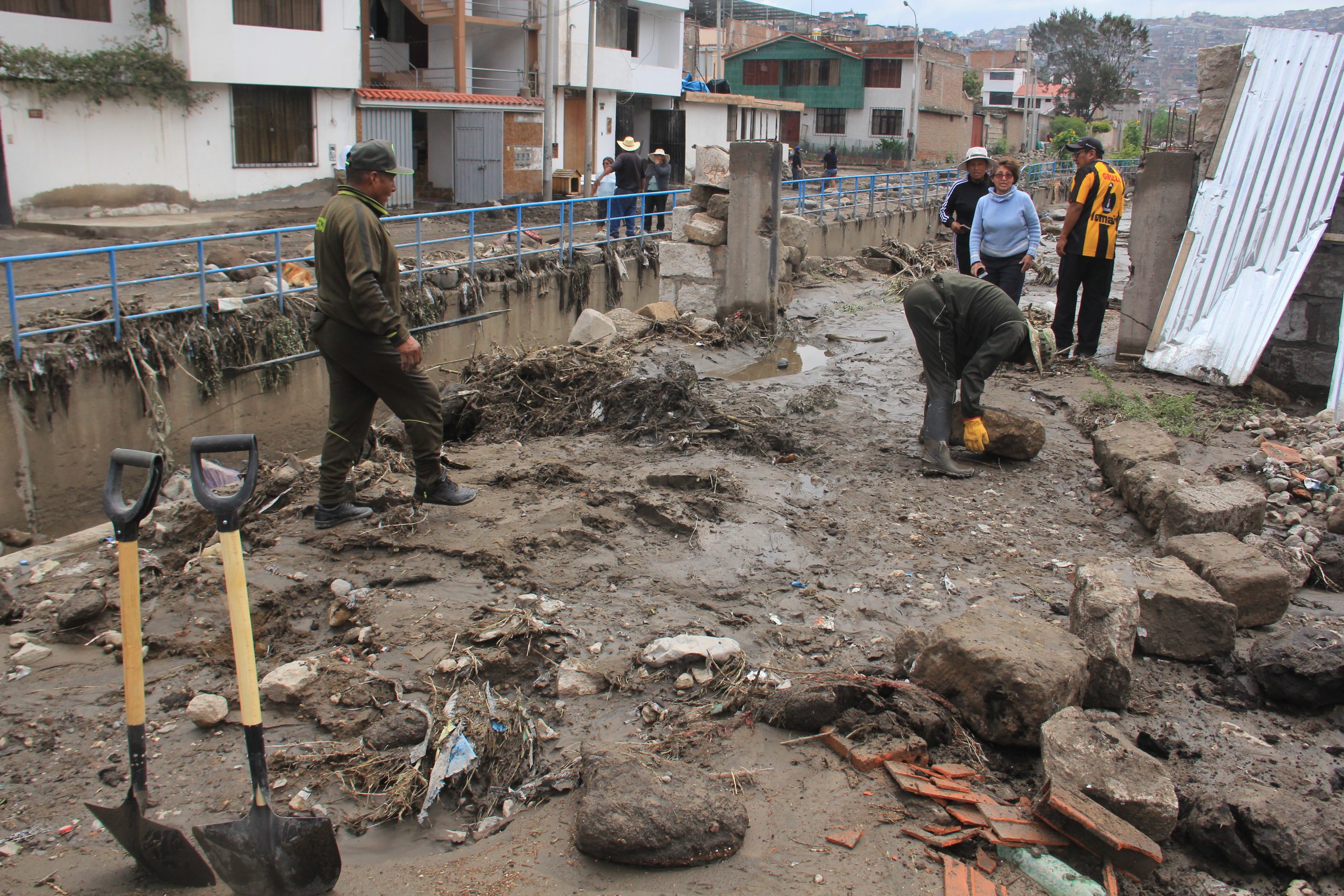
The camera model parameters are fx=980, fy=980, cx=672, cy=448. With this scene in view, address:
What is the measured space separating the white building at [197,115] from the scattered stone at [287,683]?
1654 cm

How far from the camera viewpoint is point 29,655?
392 centimetres

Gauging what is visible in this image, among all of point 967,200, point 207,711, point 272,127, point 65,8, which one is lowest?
point 207,711

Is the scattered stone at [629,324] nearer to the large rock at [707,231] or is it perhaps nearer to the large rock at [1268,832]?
the large rock at [707,231]

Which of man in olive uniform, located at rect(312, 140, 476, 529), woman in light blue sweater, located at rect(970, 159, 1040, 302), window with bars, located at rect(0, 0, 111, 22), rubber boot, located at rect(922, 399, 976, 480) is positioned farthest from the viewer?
window with bars, located at rect(0, 0, 111, 22)

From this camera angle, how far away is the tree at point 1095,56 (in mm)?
66938

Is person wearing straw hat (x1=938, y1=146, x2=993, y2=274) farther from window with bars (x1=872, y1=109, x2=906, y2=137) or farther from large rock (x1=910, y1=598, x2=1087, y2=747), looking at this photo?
window with bars (x1=872, y1=109, x2=906, y2=137)

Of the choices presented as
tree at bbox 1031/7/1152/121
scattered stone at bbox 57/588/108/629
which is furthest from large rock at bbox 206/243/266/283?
tree at bbox 1031/7/1152/121

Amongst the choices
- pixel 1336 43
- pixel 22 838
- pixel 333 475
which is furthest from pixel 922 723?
pixel 1336 43

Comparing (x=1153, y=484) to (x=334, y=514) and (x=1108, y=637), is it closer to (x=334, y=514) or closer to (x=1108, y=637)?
(x=1108, y=637)

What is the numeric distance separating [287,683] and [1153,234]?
769 cm

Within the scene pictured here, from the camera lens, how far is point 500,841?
2.85 meters

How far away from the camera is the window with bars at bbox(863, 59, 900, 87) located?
4853 cm

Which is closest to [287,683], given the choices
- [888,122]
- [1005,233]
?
[1005,233]

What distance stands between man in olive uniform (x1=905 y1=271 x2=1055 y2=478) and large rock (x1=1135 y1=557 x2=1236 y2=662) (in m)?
1.89
